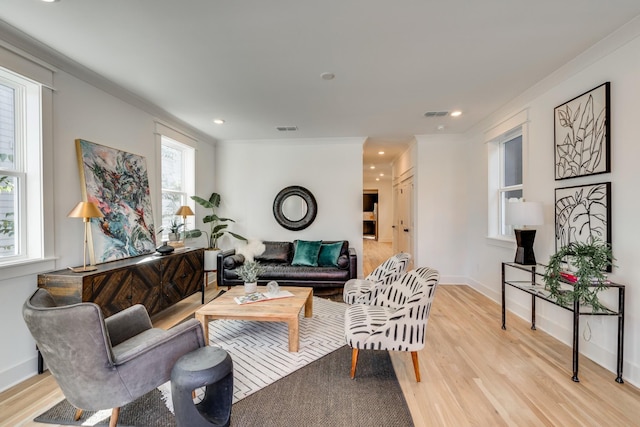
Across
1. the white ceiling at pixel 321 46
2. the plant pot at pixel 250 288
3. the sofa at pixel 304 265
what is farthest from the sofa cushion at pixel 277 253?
the white ceiling at pixel 321 46

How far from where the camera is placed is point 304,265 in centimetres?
464

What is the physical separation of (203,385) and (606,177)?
3.43 metres

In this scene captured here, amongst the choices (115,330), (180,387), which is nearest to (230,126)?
(115,330)

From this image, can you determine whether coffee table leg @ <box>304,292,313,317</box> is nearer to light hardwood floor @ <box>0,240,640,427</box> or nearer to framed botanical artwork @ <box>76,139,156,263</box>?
light hardwood floor @ <box>0,240,640,427</box>

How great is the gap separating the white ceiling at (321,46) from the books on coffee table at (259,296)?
231cm

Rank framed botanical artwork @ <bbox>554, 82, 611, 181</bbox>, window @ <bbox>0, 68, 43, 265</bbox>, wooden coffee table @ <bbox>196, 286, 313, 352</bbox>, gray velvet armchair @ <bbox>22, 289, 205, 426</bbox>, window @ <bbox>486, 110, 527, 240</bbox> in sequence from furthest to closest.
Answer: window @ <bbox>486, 110, 527, 240</bbox>
wooden coffee table @ <bbox>196, 286, 313, 352</bbox>
framed botanical artwork @ <bbox>554, 82, 611, 181</bbox>
window @ <bbox>0, 68, 43, 265</bbox>
gray velvet armchair @ <bbox>22, 289, 205, 426</bbox>

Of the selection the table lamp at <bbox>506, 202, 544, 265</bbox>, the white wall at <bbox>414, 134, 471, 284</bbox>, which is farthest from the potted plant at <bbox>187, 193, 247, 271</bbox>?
the table lamp at <bbox>506, 202, 544, 265</bbox>

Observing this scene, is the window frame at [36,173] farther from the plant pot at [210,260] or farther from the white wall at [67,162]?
the plant pot at [210,260]

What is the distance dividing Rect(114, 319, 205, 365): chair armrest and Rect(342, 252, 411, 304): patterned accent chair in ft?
5.72

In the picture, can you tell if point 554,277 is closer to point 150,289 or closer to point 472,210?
point 472,210

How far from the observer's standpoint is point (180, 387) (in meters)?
1.51

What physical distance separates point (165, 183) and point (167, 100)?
52.0 inches

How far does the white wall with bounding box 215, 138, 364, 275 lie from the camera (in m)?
5.36

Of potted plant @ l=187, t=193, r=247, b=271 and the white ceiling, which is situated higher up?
the white ceiling
